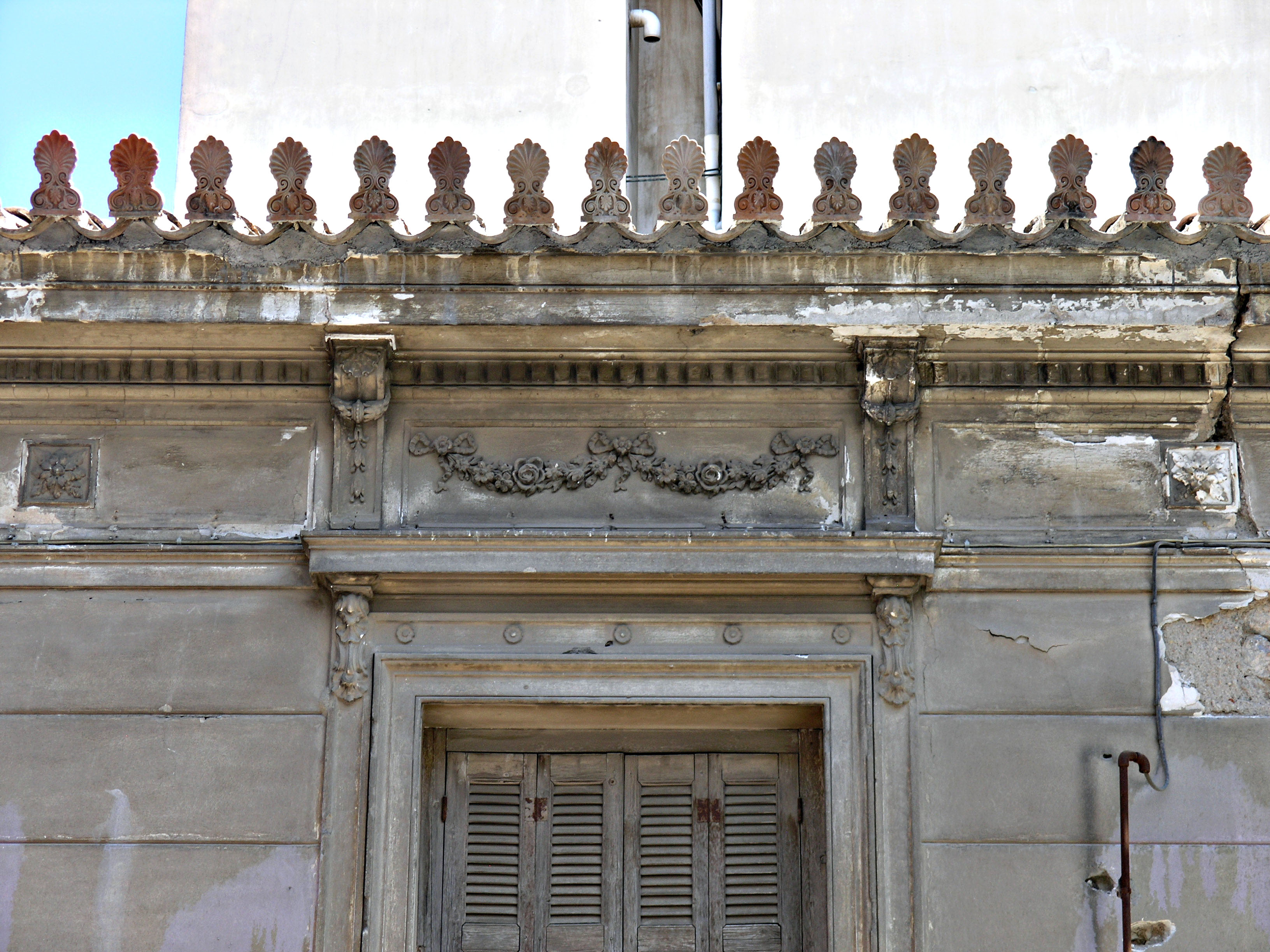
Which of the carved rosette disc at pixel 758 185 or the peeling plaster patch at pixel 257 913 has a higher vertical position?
the carved rosette disc at pixel 758 185

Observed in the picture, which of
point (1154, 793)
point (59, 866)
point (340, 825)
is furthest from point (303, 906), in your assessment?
point (1154, 793)

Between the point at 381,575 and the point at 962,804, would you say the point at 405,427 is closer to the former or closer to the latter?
the point at 381,575

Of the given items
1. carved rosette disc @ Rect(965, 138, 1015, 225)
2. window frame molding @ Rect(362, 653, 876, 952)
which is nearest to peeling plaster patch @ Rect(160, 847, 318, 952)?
window frame molding @ Rect(362, 653, 876, 952)

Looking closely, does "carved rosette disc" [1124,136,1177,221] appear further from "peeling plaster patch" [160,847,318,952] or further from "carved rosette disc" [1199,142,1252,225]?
"peeling plaster patch" [160,847,318,952]

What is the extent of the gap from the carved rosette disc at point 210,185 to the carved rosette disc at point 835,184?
91.6 inches

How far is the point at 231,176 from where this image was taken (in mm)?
7613

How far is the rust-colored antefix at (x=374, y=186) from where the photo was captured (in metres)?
6.04

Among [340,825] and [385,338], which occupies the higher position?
[385,338]

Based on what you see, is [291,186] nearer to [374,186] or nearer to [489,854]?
[374,186]

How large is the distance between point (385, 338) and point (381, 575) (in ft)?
3.10

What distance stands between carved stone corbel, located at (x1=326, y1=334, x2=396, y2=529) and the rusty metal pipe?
306 centimetres

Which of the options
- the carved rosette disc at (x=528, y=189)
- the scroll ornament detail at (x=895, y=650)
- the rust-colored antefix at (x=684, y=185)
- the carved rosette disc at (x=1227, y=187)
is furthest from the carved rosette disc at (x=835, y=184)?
the scroll ornament detail at (x=895, y=650)

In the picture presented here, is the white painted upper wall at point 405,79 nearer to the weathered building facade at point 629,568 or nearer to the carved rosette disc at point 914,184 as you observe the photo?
the weathered building facade at point 629,568

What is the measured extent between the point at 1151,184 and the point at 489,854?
3.77 meters
